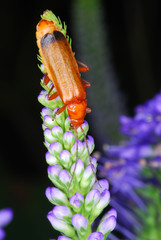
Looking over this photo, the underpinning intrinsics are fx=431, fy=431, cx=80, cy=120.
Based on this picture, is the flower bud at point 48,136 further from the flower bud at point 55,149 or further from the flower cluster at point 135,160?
the flower cluster at point 135,160

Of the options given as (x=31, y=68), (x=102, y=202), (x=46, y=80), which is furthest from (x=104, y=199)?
(x=31, y=68)

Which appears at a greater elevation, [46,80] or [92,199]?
[46,80]

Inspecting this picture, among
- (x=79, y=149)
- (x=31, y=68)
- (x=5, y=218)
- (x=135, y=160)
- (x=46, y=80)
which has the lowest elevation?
(x=5, y=218)

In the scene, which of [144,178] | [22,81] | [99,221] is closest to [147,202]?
[144,178]

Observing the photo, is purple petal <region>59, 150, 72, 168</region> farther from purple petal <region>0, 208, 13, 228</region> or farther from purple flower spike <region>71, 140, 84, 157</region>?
purple petal <region>0, 208, 13, 228</region>

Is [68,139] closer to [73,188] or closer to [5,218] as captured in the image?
[73,188]

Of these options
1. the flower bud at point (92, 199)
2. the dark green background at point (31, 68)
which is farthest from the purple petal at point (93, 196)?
the dark green background at point (31, 68)

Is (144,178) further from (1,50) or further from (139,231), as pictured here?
(1,50)
